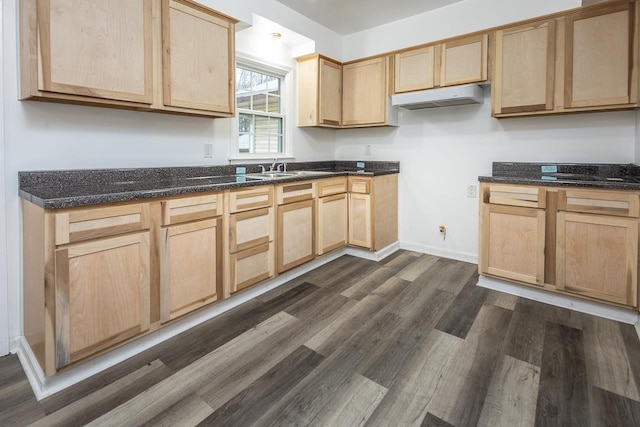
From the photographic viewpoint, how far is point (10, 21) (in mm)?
1867

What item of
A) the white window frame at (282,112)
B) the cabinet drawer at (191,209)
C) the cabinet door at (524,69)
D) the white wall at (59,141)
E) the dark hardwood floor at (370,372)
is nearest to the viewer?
the dark hardwood floor at (370,372)

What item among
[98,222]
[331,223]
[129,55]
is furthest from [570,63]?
[98,222]

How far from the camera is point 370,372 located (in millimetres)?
1799

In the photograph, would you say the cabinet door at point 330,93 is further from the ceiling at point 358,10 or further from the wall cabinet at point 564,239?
the wall cabinet at point 564,239

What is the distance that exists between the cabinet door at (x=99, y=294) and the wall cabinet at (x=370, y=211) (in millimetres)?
2241

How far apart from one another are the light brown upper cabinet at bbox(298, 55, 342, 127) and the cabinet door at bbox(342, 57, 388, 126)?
14 cm

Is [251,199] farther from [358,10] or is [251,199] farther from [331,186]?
[358,10]

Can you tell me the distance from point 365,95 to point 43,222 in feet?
10.5

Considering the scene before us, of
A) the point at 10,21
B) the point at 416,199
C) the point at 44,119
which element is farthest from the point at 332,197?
the point at 10,21

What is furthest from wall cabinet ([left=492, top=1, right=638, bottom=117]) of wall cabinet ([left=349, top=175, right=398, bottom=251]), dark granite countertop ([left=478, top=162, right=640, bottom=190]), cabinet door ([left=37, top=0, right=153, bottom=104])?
cabinet door ([left=37, top=0, right=153, bottom=104])

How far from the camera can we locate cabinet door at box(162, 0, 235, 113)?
2.31 meters

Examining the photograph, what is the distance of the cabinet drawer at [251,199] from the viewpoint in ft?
8.04

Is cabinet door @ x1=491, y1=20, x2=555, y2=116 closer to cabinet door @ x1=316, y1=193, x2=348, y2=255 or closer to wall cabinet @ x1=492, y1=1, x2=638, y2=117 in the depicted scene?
wall cabinet @ x1=492, y1=1, x2=638, y2=117

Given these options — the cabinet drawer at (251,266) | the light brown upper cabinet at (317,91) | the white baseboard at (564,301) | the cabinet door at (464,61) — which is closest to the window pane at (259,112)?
the light brown upper cabinet at (317,91)
